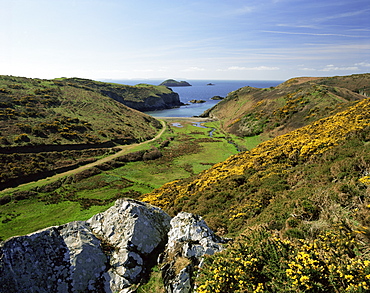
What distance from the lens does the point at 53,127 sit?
2265 inches

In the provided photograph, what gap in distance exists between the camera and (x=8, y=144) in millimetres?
45094

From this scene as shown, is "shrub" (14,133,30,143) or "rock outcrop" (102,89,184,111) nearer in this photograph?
"shrub" (14,133,30,143)

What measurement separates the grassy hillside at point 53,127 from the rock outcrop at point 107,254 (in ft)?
118

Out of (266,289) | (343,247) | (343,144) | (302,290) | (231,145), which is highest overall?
(343,144)

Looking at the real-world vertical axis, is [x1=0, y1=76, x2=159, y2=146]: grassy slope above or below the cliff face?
below

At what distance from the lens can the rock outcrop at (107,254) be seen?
338 inches

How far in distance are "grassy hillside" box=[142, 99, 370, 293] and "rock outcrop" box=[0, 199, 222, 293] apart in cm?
165

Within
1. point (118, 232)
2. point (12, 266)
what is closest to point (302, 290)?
point (118, 232)

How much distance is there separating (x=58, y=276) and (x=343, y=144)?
2359 centimetres

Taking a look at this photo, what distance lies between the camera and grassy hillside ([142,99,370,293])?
593 centimetres

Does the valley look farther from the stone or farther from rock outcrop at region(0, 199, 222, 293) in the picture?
rock outcrop at region(0, 199, 222, 293)

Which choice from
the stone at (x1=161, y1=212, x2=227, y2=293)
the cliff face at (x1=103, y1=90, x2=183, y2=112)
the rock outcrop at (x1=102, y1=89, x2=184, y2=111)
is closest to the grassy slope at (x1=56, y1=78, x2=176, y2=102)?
the rock outcrop at (x1=102, y1=89, x2=184, y2=111)

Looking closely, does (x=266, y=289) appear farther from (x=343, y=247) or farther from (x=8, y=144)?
(x=8, y=144)

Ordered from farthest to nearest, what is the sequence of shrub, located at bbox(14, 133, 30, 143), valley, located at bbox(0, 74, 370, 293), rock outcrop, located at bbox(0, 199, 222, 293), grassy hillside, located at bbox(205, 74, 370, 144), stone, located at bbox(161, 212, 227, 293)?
grassy hillside, located at bbox(205, 74, 370, 144) → shrub, located at bbox(14, 133, 30, 143) → rock outcrop, located at bbox(0, 199, 222, 293) → stone, located at bbox(161, 212, 227, 293) → valley, located at bbox(0, 74, 370, 293)
